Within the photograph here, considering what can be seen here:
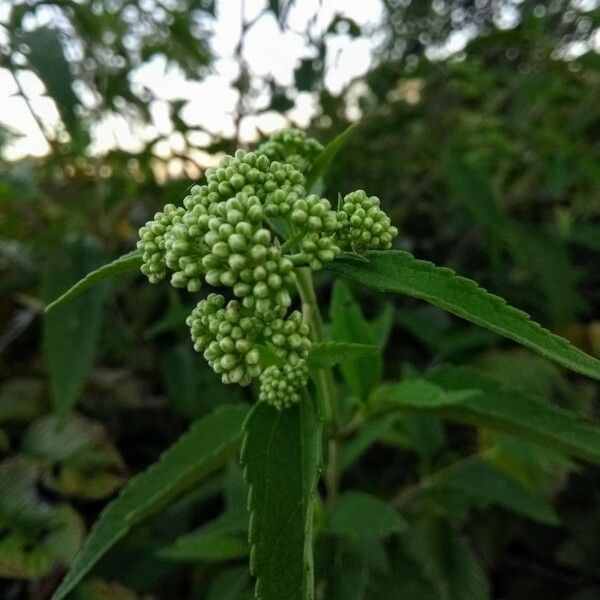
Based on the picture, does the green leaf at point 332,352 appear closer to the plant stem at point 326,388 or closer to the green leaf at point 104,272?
the plant stem at point 326,388

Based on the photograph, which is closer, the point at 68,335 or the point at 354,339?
the point at 354,339

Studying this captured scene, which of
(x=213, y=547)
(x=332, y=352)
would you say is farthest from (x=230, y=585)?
(x=332, y=352)

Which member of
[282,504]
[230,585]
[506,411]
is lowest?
[230,585]

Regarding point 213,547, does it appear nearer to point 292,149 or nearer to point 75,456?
point 75,456

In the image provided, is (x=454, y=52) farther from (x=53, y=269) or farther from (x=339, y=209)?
(x=339, y=209)

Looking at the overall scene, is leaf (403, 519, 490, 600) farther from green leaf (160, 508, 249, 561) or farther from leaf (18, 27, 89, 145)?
leaf (18, 27, 89, 145)

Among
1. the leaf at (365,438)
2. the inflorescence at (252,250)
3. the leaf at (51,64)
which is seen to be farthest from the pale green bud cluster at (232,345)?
the leaf at (51,64)

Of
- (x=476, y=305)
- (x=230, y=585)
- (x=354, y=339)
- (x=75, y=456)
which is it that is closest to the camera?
(x=476, y=305)

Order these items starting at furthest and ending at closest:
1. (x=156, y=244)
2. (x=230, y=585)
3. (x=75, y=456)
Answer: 1. (x=75, y=456)
2. (x=230, y=585)
3. (x=156, y=244)

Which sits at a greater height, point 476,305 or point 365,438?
point 476,305
